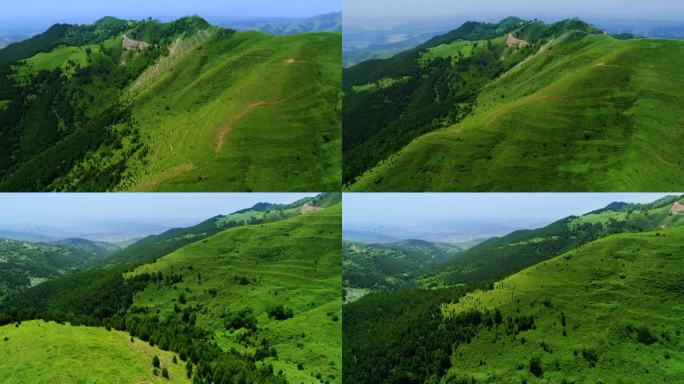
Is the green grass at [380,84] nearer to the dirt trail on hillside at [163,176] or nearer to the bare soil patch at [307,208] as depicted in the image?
the bare soil patch at [307,208]

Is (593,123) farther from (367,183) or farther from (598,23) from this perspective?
(598,23)

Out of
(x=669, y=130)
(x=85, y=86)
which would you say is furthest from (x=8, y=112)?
(x=669, y=130)

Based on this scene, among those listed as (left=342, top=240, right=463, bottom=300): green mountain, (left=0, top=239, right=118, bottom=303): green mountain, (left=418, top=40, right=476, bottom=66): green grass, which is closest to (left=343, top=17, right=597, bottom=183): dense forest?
(left=418, top=40, right=476, bottom=66): green grass

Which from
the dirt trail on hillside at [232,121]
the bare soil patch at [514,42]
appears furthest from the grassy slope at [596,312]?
the bare soil patch at [514,42]

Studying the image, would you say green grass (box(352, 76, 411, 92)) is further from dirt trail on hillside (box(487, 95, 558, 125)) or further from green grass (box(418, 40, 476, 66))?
dirt trail on hillside (box(487, 95, 558, 125))

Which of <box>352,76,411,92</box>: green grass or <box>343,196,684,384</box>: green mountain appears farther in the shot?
<box>352,76,411,92</box>: green grass

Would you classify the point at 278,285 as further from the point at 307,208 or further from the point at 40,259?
the point at 40,259
